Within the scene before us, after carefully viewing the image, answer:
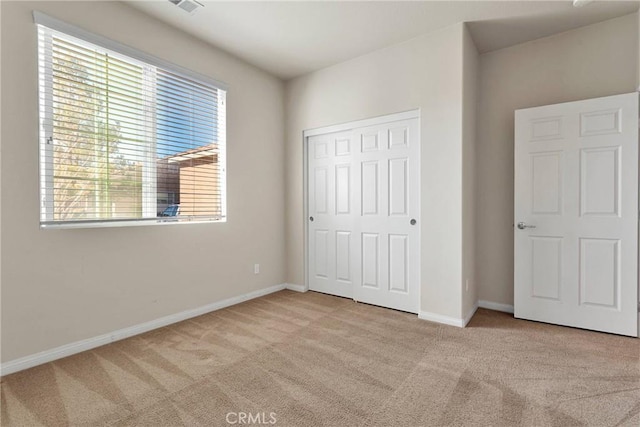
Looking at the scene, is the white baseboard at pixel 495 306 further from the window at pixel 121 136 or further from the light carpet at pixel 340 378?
the window at pixel 121 136

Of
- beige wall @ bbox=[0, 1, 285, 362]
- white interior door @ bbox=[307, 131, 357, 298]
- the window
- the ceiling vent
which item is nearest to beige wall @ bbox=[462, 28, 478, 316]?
white interior door @ bbox=[307, 131, 357, 298]

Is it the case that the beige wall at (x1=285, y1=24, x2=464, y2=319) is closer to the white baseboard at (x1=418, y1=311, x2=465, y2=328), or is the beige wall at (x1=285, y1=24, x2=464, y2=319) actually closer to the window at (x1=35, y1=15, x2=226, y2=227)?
the white baseboard at (x1=418, y1=311, x2=465, y2=328)

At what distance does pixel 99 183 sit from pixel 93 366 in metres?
1.38

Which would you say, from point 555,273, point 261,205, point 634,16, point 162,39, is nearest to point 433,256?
point 555,273

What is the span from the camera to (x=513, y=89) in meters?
3.29

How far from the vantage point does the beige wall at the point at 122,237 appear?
2.10 metres

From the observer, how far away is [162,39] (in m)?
2.89

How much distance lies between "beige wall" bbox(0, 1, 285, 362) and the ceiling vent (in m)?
0.40

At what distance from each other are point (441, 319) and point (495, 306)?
0.86 metres

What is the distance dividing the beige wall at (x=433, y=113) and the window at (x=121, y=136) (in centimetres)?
172

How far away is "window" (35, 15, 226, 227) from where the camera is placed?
7.50 feet

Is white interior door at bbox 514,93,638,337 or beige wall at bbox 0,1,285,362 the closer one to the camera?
A: beige wall at bbox 0,1,285,362

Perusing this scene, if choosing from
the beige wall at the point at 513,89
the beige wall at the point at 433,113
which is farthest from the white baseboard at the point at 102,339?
the beige wall at the point at 513,89

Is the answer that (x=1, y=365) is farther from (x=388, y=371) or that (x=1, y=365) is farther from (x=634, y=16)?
(x=634, y=16)
